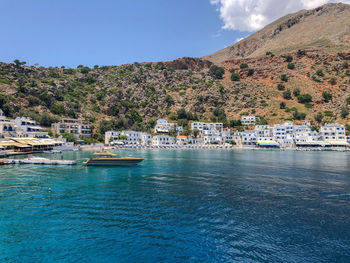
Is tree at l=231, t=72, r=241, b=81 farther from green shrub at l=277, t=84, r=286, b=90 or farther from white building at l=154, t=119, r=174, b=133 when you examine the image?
white building at l=154, t=119, r=174, b=133

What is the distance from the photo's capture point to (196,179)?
28156 millimetres

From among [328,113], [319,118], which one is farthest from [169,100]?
[328,113]

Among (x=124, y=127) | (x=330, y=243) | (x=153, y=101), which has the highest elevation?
(x=153, y=101)

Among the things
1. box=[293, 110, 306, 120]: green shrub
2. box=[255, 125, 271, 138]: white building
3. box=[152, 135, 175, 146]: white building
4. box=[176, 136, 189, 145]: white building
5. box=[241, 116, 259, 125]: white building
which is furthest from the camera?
box=[241, 116, 259, 125]: white building

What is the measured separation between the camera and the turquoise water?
10688 millimetres

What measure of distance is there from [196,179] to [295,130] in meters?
94.7

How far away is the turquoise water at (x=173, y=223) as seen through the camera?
10.7 metres

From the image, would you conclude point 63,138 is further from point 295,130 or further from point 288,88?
point 288,88

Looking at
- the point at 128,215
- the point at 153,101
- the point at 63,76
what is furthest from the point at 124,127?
the point at 128,215

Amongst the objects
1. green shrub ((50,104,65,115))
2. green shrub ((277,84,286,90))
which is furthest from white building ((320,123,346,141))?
green shrub ((50,104,65,115))

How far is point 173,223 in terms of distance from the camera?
1398 centimetres

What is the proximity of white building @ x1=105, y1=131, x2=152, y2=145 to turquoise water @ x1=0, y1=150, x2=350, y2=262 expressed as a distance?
7337cm

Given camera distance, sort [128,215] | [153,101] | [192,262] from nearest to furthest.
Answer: [192,262] < [128,215] < [153,101]

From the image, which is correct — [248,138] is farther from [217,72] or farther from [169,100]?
[217,72]
